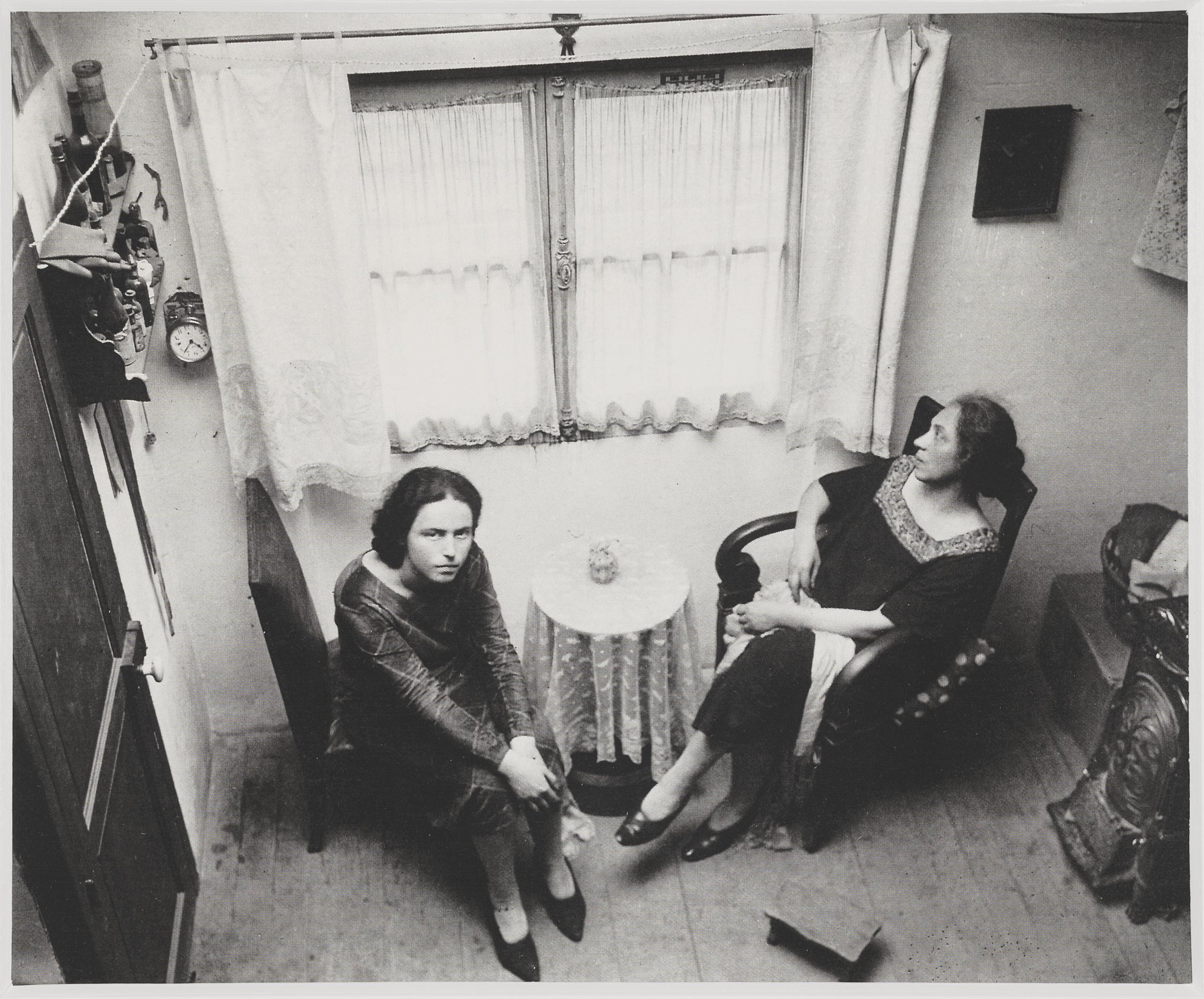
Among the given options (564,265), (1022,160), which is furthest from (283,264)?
(1022,160)

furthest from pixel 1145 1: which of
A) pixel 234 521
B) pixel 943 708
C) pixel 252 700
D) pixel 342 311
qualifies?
pixel 252 700

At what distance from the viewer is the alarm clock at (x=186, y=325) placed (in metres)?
2.96

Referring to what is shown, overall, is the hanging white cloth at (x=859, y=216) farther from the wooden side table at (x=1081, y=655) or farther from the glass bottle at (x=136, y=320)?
the glass bottle at (x=136, y=320)

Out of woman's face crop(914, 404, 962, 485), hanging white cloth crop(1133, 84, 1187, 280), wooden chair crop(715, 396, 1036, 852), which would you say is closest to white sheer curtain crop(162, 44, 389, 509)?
wooden chair crop(715, 396, 1036, 852)

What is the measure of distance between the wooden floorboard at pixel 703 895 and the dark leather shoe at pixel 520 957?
0.03 metres

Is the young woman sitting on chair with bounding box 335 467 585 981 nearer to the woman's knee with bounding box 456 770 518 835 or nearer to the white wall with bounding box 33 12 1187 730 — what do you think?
the woman's knee with bounding box 456 770 518 835

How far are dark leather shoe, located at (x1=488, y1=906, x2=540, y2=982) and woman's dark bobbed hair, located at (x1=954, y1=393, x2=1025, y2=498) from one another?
179cm

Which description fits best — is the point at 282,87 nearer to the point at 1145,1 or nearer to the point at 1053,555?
the point at 1145,1

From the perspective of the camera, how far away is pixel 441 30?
269 centimetres

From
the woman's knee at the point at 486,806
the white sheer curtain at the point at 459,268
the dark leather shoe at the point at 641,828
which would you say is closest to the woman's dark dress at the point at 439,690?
the woman's knee at the point at 486,806

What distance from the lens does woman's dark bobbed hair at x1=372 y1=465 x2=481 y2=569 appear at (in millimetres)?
2713

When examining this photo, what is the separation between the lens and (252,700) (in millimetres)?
3709

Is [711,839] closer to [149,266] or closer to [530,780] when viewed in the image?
[530,780]

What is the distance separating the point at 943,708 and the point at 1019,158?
1.61 metres
